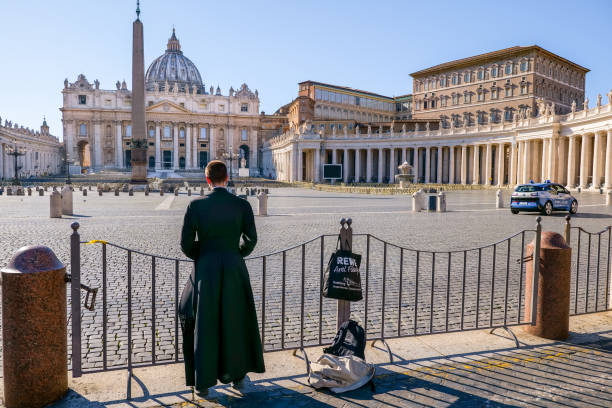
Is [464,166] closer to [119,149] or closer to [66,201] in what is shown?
[66,201]

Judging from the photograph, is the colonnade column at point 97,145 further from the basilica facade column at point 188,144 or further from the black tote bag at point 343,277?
the black tote bag at point 343,277

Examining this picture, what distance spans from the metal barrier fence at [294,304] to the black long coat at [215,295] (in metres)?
0.48

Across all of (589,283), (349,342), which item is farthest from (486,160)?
(349,342)

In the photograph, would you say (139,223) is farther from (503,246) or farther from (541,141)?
(541,141)

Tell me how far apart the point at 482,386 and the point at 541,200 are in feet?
60.9

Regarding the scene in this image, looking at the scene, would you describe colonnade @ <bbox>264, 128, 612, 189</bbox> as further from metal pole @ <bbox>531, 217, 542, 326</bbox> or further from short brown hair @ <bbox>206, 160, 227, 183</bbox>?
short brown hair @ <bbox>206, 160, 227, 183</bbox>

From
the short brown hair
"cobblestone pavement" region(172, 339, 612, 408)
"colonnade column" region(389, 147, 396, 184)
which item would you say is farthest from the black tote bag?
"colonnade column" region(389, 147, 396, 184)

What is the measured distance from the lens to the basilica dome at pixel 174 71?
397ft

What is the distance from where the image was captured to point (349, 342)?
4.30 metres

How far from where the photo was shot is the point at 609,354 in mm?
4812

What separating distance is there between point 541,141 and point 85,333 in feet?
183

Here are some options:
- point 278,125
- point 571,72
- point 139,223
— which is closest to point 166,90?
point 278,125

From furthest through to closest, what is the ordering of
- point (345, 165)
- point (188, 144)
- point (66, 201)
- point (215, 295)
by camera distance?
point (188, 144)
point (345, 165)
point (66, 201)
point (215, 295)

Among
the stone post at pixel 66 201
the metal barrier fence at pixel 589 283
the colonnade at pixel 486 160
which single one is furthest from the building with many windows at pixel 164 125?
the metal barrier fence at pixel 589 283
